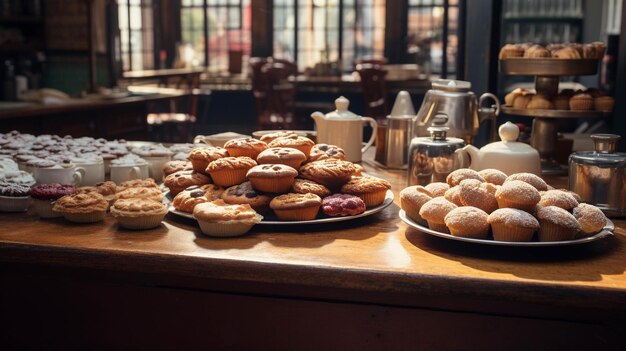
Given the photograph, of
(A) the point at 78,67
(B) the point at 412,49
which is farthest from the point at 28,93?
(B) the point at 412,49

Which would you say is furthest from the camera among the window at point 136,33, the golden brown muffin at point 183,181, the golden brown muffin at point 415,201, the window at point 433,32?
the window at point 433,32

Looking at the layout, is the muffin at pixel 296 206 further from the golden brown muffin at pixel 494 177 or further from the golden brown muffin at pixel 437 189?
the golden brown muffin at pixel 494 177

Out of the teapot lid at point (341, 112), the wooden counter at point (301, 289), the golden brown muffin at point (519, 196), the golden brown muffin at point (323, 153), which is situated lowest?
the wooden counter at point (301, 289)

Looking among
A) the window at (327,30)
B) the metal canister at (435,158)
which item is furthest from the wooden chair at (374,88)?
Result: the metal canister at (435,158)

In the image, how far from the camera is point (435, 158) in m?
1.87

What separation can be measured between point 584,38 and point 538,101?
6734 millimetres

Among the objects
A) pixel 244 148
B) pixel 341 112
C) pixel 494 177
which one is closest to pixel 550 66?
pixel 341 112

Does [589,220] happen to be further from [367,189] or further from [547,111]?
[547,111]

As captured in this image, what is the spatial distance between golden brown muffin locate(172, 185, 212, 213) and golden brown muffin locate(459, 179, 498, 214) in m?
0.57

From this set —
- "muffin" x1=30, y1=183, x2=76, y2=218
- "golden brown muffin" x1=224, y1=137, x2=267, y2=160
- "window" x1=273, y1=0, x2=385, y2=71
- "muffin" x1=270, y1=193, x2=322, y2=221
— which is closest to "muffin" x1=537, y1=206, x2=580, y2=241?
"muffin" x1=270, y1=193, x2=322, y2=221

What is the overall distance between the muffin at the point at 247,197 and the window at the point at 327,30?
371 inches

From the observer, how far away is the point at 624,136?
2926 millimetres

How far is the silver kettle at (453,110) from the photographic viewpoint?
2.27m

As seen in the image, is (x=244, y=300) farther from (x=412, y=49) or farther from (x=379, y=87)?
(x=412, y=49)
